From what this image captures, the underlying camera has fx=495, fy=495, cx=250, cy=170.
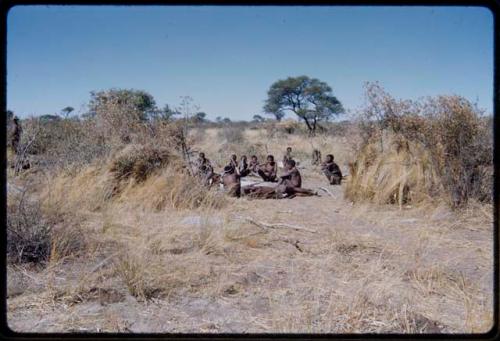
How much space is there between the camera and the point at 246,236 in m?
5.66

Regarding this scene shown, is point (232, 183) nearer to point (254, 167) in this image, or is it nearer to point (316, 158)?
point (254, 167)

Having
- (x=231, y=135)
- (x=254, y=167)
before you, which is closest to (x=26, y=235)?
(x=254, y=167)

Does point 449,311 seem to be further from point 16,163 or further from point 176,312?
point 16,163

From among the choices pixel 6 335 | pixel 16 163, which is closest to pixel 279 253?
pixel 6 335

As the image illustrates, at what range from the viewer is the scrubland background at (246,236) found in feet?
11.9

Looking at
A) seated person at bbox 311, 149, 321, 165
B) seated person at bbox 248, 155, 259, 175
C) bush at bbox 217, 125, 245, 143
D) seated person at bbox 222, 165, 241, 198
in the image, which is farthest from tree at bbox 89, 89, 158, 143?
bush at bbox 217, 125, 245, 143

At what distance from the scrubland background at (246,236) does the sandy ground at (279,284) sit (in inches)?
0.6

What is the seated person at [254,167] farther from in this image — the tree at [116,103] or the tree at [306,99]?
the tree at [306,99]

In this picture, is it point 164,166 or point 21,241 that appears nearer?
point 21,241

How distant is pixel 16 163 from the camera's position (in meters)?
6.61

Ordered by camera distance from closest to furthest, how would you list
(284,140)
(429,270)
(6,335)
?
1. (6,335)
2. (429,270)
3. (284,140)

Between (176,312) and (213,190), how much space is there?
4.97 m

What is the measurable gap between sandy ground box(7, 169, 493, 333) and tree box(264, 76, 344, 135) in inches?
849

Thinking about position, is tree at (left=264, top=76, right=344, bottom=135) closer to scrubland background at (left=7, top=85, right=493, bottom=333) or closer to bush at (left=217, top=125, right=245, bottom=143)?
bush at (left=217, top=125, right=245, bottom=143)
